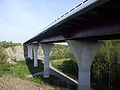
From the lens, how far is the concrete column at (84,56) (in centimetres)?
1914

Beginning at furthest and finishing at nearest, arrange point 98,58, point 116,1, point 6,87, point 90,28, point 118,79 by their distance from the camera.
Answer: point 98,58 → point 118,79 → point 90,28 → point 6,87 → point 116,1

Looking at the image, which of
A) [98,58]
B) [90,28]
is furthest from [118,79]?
[90,28]

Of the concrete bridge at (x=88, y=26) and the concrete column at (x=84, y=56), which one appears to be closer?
the concrete bridge at (x=88, y=26)

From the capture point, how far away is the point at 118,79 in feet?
105

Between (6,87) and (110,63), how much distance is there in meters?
23.7

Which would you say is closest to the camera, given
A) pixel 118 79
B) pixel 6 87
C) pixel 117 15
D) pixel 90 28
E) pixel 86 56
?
pixel 117 15

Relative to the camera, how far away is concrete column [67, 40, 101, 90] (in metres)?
19.1

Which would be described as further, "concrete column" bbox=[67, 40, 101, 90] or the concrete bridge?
"concrete column" bbox=[67, 40, 101, 90]

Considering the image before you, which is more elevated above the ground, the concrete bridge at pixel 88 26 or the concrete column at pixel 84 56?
the concrete bridge at pixel 88 26

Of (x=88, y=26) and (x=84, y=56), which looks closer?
(x=88, y=26)

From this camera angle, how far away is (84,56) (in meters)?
19.1

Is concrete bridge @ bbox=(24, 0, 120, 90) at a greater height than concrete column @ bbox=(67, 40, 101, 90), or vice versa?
concrete bridge @ bbox=(24, 0, 120, 90)

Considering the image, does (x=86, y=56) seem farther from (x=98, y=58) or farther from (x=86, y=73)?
(x=98, y=58)

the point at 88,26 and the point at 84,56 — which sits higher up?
the point at 88,26
